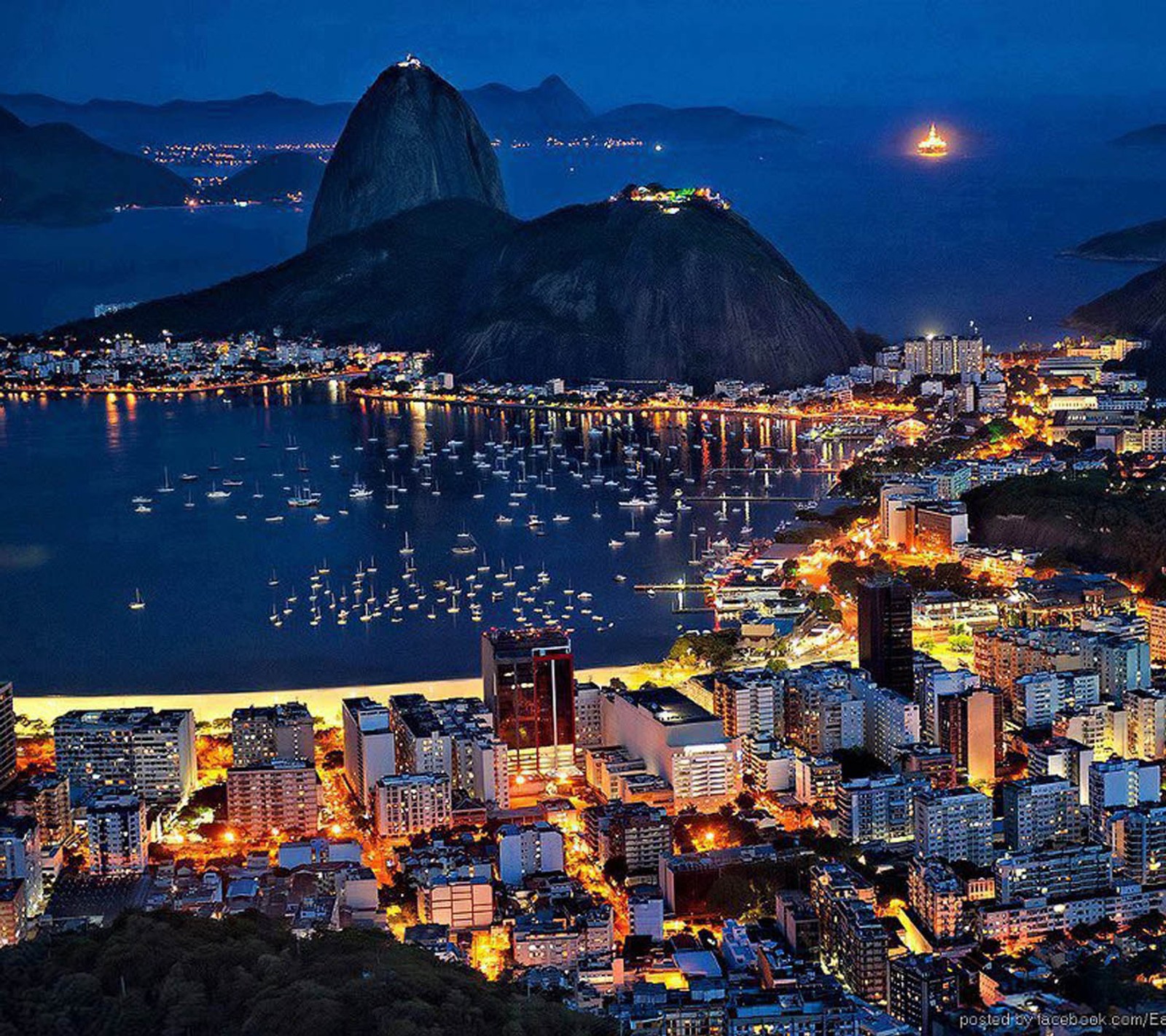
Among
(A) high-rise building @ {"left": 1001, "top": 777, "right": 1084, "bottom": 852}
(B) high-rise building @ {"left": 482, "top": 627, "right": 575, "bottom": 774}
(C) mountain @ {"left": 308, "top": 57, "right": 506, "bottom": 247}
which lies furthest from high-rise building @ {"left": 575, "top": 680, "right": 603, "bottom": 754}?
(C) mountain @ {"left": 308, "top": 57, "right": 506, "bottom": 247}

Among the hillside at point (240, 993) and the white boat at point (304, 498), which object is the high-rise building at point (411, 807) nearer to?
the hillside at point (240, 993)

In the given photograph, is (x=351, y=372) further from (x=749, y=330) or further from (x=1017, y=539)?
(x=1017, y=539)

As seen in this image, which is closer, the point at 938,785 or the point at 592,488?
the point at 938,785

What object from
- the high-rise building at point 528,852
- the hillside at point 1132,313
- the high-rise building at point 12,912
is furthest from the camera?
the hillside at point 1132,313

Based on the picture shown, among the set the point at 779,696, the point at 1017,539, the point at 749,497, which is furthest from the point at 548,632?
the point at 749,497

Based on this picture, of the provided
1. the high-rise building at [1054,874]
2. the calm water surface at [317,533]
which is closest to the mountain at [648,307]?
the calm water surface at [317,533]

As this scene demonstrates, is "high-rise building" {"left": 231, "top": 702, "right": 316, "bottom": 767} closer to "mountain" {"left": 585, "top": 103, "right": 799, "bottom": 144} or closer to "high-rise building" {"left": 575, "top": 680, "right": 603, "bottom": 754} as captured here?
"high-rise building" {"left": 575, "top": 680, "right": 603, "bottom": 754}

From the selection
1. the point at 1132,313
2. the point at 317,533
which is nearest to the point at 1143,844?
the point at 317,533

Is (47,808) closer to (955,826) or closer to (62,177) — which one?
(955,826)
